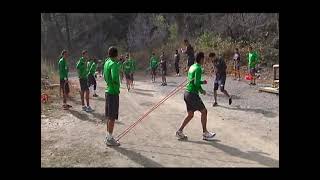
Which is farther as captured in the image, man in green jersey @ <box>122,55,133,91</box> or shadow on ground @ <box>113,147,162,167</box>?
man in green jersey @ <box>122,55,133,91</box>

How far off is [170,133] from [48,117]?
15.3 feet

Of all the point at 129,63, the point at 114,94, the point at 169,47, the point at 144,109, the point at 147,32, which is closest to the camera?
the point at 114,94

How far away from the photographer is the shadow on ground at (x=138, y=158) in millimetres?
→ 7844

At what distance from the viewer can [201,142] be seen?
936cm

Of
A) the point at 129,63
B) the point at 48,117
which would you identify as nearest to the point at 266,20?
the point at 129,63

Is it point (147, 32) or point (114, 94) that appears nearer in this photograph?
point (114, 94)

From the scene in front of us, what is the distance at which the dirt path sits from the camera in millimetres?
8070

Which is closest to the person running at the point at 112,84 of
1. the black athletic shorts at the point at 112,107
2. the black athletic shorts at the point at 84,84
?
the black athletic shorts at the point at 112,107

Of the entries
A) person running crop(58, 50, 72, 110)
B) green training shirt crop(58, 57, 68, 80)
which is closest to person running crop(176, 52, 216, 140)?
person running crop(58, 50, 72, 110)

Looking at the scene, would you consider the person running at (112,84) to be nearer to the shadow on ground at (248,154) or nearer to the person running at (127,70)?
the shadow on ground at (248,154)

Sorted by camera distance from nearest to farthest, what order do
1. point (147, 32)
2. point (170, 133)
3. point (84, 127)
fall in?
point (170, 133), point (84, 127), point (147, 32)

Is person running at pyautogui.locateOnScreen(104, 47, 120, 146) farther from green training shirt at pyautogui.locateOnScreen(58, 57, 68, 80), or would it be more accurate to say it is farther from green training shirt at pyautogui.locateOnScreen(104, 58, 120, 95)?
green training shirt at pyautogui.locateOnScreen(58, 57, 68, 80)
